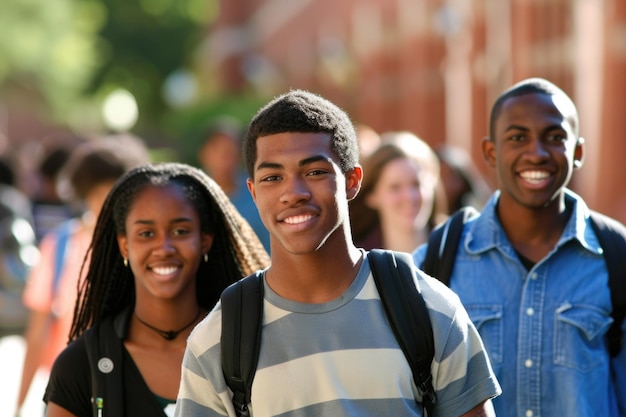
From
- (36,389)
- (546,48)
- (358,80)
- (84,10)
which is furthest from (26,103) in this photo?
(36,389)

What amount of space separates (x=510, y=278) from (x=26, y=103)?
189 feet

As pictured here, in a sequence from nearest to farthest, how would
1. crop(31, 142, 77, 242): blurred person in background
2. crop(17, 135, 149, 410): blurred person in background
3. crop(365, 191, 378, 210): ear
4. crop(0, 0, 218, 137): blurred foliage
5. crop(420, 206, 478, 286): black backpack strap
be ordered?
crop(420, 206, 478, 286): black backpack strap
crop(17, 135, 149, 410): blurred person in background
crop(365, 191, 378, 210): ear
crop(31, 142, 77, 242): blurred person in background
crop(0, 0, 218, 137): blurred foliage

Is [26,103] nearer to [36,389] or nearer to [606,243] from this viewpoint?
[36,389]

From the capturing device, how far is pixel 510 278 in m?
4.69

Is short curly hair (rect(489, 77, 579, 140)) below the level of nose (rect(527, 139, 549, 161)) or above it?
above

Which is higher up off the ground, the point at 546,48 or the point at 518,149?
the point at 546,48

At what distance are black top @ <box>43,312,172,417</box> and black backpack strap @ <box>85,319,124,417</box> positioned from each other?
3 cm

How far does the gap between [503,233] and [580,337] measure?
1.68 feet

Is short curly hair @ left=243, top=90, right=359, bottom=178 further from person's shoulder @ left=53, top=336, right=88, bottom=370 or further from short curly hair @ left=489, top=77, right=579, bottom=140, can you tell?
short curly hair @ left=489, top=77, right=579, bottom=140

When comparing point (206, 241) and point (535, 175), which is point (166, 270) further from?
point (535, 175)

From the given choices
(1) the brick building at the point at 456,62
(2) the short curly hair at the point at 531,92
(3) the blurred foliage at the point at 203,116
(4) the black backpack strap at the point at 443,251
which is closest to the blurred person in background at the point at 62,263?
(4) the black backpack strap at the point at 443,251

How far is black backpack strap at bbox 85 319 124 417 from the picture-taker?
429 cm

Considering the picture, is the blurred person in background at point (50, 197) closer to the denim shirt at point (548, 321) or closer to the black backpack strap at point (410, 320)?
the denim shirt at point (548, 321)

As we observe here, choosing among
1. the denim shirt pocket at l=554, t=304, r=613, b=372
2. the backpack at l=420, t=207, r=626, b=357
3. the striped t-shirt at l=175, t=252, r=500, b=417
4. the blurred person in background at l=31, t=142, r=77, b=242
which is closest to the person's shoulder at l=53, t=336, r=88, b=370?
the striped t-shirt at l=175, t=252, r=500, b=417
